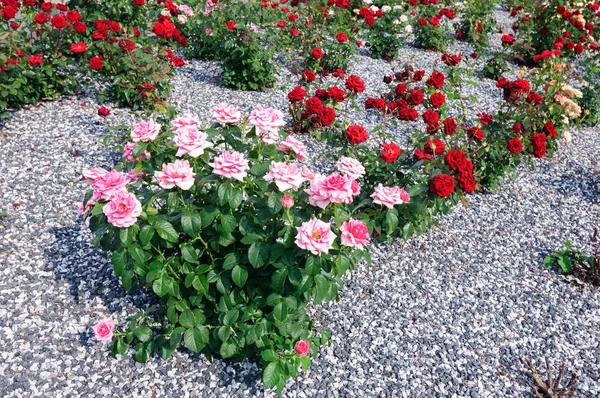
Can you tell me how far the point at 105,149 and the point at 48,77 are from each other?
4.33 feet

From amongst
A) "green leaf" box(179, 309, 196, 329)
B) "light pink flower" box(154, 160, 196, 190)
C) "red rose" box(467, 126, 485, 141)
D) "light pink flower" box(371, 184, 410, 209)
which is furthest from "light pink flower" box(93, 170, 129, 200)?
"red rose" box(467, 126, 485, 141)

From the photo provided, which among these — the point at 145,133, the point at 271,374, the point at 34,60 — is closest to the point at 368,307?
the point at 271,374

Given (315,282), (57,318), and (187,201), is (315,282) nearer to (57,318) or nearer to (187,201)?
(187,201)

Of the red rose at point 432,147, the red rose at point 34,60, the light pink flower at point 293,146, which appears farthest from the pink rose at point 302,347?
the red rose at point 34,60

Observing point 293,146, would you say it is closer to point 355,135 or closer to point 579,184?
point 355,135

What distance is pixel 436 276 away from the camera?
3.64 metres

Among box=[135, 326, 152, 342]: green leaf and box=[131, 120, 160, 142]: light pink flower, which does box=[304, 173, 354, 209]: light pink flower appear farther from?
box=[135, 326, 152, 342]: green leaf

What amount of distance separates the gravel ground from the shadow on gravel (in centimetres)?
14

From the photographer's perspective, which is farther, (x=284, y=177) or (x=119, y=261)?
(x=119, y=261)

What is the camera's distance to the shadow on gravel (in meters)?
4.93

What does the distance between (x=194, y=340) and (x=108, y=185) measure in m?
0.89

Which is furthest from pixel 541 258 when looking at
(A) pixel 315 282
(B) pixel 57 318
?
(B) pixel 57 318

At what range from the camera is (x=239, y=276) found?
2.40 meters

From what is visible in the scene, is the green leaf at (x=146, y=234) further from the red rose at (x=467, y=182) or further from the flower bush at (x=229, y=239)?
the red rose at (x=467, y=182)
